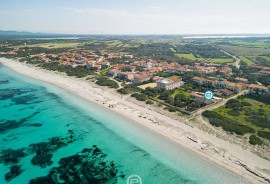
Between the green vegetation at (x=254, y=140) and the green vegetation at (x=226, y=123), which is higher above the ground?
the green vegetation at (x=226, y=123)

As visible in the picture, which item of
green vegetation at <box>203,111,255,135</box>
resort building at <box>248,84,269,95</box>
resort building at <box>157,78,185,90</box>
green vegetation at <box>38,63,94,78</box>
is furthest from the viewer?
green vegetation at <box>38,63,94,78</box>

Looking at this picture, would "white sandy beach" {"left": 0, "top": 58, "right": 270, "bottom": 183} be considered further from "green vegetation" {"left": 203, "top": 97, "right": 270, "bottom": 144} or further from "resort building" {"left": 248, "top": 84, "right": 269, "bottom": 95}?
"resort building" {"left": 248, "top": 84, "right": 269, "bottom": 95}

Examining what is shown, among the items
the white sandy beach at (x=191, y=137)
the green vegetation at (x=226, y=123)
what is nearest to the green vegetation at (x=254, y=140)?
the green vegetation at (x=226, y=123)

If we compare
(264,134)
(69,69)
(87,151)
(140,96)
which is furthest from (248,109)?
(69,69)

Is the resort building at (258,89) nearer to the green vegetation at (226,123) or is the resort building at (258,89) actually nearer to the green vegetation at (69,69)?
the green vegetation at (226,123)

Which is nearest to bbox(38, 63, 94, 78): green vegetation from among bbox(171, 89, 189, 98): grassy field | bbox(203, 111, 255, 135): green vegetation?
bbox(171, 89, 189, 98): grassy field
